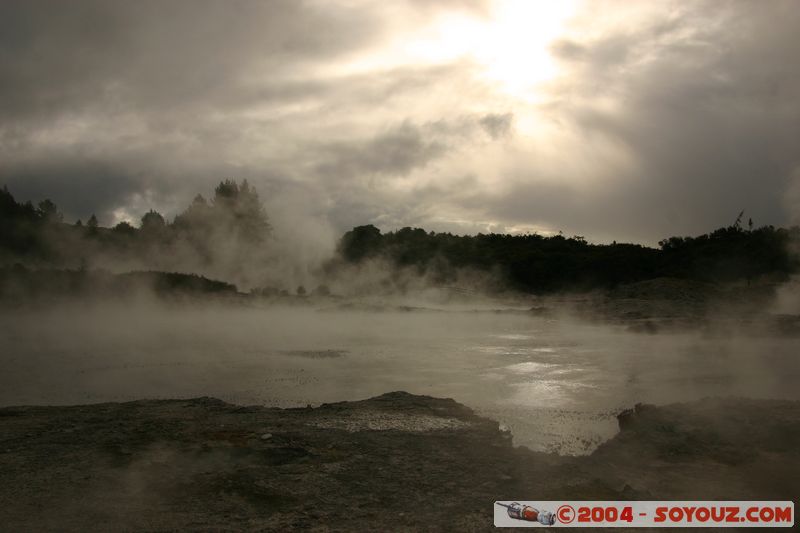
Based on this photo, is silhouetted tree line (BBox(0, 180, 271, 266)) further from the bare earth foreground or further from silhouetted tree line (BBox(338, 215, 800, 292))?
the bare earth foreground

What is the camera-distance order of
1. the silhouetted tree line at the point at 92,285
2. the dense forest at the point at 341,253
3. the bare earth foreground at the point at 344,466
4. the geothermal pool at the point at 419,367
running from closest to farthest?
the bare earth foreground at the point at 344,466, the geothermal pool at the point at 419,367, the silhouetted tree line at the point at 92,285, the dense forest at the point at 341,253

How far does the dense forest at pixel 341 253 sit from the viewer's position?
31828 millimetres

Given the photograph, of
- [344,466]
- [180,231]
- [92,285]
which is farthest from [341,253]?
[344,466]

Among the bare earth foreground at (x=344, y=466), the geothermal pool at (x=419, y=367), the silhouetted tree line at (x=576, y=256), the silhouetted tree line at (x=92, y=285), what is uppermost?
the silhouetted tree line at (x=576, y=256)

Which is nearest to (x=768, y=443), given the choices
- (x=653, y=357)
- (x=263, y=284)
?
(x=653, y=357)

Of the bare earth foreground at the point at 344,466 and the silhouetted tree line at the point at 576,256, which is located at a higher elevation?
the silhouetted tree line at the point at 576,256

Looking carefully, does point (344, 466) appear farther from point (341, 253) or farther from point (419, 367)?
point (341, 253)

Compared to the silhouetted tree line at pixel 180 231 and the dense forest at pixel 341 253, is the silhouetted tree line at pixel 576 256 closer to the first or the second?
the dense forest at pixel 341 253

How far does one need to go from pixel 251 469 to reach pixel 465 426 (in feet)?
7.60

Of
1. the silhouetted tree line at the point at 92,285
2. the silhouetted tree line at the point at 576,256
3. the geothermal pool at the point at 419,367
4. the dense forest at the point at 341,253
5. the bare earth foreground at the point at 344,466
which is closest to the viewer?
the bare earth foreground at the point at 344,466

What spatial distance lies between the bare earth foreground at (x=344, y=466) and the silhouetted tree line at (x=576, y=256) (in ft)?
113

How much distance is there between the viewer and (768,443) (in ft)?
18.3

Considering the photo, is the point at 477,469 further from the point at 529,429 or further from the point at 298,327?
the point at 298,327

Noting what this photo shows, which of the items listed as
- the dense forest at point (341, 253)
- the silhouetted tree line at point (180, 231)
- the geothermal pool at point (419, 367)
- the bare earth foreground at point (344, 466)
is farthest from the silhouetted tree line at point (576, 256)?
the bare earth foreground at point (344, 466)
